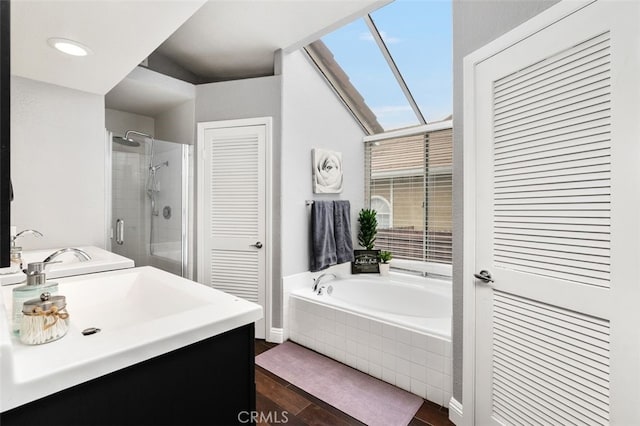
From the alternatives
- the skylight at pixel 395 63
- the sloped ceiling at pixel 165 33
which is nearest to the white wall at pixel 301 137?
the skylight at pixel 395 63

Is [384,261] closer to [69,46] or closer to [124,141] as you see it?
[124,141]

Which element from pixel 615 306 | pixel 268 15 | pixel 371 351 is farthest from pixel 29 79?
pixel 615 306

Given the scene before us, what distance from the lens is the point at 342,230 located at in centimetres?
317

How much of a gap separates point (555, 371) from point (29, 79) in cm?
329

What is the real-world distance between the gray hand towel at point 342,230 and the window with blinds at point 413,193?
1.56 ft

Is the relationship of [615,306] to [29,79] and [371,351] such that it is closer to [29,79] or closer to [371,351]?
[371,351]

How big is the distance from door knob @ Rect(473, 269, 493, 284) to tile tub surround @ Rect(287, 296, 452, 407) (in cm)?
51

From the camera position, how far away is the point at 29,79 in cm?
194

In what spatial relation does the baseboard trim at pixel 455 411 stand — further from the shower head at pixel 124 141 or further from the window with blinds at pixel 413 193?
the shower head at pixel 124 141

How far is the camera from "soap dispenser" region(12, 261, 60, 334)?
2.55ft

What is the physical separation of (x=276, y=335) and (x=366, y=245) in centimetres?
144

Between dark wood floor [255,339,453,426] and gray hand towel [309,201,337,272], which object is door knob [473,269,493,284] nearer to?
dark wood floor [255,339,453,426]

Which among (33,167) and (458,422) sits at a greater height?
(33,167)

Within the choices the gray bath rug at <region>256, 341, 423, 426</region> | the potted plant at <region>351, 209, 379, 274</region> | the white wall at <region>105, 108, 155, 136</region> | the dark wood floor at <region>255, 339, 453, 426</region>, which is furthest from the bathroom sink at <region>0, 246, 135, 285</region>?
the potted plant at <region>351, 209, 379, 274</region>
